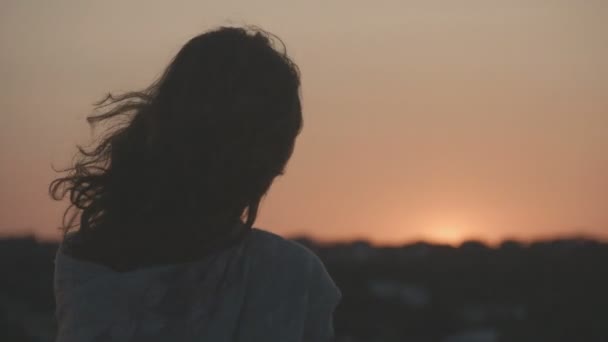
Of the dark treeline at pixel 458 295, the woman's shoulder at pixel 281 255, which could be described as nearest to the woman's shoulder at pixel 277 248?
the woman's shoulder at pixel 281 255

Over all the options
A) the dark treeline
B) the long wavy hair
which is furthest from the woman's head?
the dark treeline

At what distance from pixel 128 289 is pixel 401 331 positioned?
10.4 metres

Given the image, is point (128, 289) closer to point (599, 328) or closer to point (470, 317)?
point (599, 328)

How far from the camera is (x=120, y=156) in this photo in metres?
3.25

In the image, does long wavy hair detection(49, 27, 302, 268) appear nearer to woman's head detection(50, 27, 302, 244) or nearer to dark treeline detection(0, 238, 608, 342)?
woman's head detection(50, 27, 302, 244)

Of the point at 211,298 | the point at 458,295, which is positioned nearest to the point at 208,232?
the point at 211,298

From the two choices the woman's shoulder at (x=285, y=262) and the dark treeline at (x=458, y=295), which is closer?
the woman's shoulder at (x=285, y=262)

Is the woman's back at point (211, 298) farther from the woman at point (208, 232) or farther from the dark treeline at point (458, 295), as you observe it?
the dark treeline at point (458, 295)

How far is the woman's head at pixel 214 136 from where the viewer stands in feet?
9.80

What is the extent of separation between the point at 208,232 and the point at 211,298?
16 centimetres

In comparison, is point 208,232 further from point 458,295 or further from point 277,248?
point 458,295

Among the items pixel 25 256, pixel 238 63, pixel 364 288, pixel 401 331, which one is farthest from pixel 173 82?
pixel 25 256

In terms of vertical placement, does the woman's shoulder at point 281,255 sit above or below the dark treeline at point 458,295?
above

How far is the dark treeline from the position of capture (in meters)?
12.4
